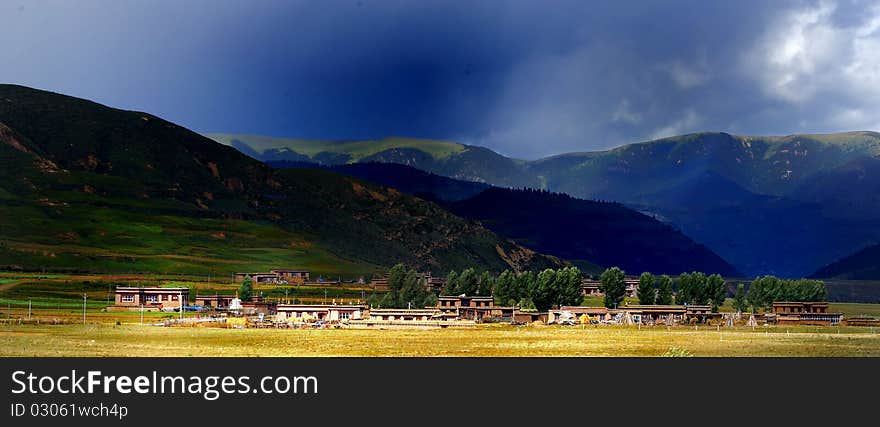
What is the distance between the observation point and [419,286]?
175 m

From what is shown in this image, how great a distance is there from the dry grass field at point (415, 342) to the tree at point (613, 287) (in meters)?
46.0

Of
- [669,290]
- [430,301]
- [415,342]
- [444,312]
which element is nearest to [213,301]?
[430,301]

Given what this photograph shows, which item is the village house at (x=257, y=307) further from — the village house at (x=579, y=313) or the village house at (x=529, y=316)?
the village house at (x=579, y=313)

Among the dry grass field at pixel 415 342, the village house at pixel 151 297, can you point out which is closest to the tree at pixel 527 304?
the dry grass field at pixel 415 342

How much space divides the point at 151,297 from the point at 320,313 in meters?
29.4

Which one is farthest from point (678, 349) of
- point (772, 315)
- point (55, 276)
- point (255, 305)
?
point (55, 276)

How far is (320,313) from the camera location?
14488 centimetres

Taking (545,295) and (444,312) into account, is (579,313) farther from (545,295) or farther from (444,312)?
(444,312)

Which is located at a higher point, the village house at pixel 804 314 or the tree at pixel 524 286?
the tree at pixel 524 286

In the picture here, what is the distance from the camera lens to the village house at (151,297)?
155125mm

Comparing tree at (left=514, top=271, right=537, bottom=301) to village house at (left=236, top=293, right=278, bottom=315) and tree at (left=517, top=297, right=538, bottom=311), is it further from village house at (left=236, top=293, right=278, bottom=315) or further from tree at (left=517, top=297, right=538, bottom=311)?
village house at (left=236, top=293, right=278, bottom=315)

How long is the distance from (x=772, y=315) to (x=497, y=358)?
80798mm

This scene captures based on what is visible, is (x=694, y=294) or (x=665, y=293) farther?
(x=694, y=294)
